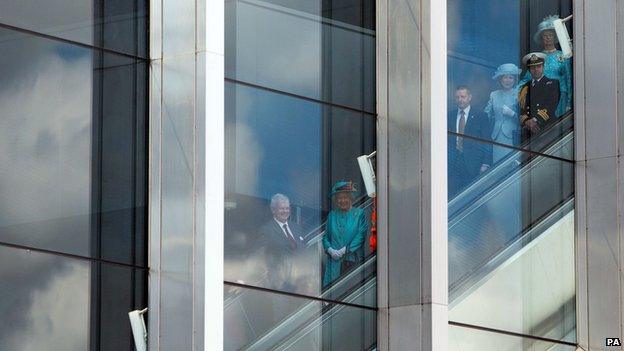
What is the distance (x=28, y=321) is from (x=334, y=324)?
4.82 m

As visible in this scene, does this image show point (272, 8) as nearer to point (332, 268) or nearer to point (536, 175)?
point (332, 268)

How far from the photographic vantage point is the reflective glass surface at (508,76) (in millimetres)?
21859

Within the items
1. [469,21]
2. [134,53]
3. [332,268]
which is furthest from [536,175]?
[134,53]

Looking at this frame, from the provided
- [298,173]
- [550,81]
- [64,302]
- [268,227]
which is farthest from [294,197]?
[550,81]

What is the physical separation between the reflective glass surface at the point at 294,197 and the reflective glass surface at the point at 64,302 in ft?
5.22

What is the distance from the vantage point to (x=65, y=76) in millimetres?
17172

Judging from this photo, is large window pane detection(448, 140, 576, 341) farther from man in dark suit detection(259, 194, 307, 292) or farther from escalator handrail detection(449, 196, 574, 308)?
man in dark suit detection(259, 194, 307, 292)

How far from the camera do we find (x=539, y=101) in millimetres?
23125

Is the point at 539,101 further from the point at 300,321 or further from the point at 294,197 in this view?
the point at 300,321

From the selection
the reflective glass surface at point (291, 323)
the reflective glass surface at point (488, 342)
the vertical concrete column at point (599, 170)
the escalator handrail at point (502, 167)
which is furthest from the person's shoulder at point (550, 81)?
the reflective glass surface at point (291, 323)

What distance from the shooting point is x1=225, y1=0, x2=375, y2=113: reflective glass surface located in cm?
1914

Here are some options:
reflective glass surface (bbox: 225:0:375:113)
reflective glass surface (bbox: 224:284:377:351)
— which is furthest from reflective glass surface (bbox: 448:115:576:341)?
reflective glass surface (bbox: 225:0:375:113)

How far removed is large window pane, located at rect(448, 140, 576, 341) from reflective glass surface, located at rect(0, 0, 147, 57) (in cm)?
517

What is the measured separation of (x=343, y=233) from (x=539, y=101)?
14.5ft
